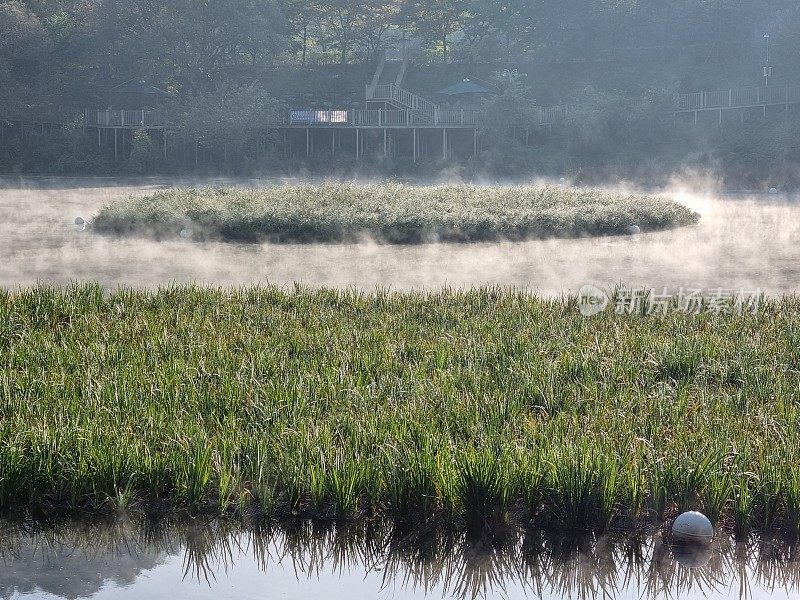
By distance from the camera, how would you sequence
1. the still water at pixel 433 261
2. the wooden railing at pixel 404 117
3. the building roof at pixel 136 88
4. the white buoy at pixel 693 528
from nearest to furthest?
1. the white buoy at pixel 693 528
2. the still water at pixel 433 261
3. the wooden railing at pixel 404 117
4. the building roof at pixel 136 88

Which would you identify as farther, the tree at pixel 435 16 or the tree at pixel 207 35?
the tree at pixel 435 16

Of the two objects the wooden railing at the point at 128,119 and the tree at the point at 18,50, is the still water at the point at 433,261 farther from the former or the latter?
the tree at the point at 18,50

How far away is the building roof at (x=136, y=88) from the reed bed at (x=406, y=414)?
40034 millimetres

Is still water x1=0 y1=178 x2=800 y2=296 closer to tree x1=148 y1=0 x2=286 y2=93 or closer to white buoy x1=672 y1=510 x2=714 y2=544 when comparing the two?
white buoy x1=672 y1=510 x2=714 y2=544

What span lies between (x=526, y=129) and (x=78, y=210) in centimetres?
2340

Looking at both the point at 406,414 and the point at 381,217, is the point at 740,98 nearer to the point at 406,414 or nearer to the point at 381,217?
the point at 381,217

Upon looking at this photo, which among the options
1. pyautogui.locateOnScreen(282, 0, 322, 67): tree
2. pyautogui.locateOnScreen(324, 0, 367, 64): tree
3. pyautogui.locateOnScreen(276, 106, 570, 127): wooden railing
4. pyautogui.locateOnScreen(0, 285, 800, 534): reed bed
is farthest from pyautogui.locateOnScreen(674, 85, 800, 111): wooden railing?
pyautogui.locateOnScreen(0, 285, 800, 534): reed bed

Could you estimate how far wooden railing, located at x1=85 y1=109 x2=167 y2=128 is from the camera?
4341 cm

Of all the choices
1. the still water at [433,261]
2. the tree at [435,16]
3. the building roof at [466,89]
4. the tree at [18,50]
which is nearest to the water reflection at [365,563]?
the still water at [433,261]

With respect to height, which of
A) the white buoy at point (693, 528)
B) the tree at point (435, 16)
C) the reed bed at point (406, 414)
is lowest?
the white buoy at point (693, 528)

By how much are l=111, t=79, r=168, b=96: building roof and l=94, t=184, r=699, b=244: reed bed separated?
27.1 meters

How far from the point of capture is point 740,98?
42.9m

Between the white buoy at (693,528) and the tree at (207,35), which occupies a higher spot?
the tree at (207,35)

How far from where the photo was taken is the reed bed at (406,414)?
5340mm
